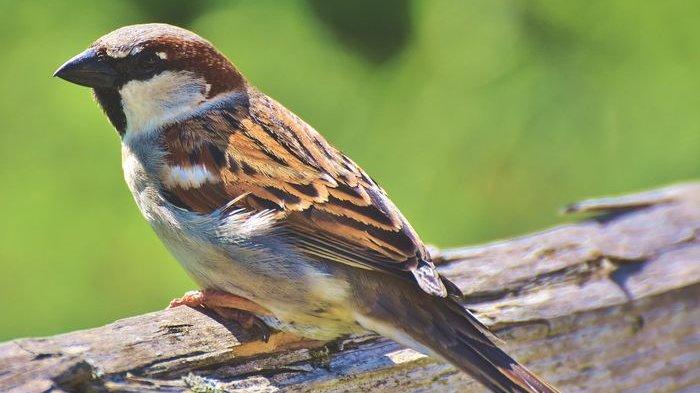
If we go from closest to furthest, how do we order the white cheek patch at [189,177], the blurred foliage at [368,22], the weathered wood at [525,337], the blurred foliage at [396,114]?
1. the weathered wood at [525,337]
2. the white cheek patch at [189,177]
3. the blurred foliage at [396,114]
4. the blurred foliage at [368,22]

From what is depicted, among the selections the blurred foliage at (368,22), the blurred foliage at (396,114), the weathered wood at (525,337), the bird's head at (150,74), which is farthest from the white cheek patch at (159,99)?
the blurred foliage at (368,22)

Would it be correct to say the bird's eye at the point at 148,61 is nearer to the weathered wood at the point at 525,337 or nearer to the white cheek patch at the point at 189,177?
the white cheek patch at the point at 189,177

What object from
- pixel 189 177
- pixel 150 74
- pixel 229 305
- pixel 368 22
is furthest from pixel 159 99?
pixel 368 22

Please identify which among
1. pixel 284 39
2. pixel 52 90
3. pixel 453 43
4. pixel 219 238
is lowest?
pixel 219 238

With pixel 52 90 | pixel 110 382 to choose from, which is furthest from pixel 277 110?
pixel 110 382

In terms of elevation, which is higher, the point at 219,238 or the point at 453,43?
the point at 453,43

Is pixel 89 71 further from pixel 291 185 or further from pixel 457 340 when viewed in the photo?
pixel 457 340

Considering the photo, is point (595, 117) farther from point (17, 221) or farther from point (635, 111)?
point (17, 221)
